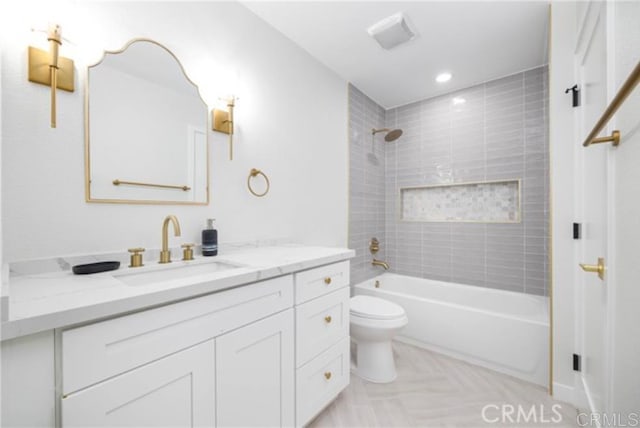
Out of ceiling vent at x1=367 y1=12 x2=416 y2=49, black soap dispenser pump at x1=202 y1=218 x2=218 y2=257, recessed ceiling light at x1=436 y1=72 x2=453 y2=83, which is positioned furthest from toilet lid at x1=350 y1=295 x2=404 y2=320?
recessed ceiling light at x1=436 y1=72 x2=453 y2=83

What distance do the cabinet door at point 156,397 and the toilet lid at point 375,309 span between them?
114cm

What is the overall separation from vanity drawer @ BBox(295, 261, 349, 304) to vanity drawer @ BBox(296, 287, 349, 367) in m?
0.03

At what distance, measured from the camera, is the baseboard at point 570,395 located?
59.8 inches

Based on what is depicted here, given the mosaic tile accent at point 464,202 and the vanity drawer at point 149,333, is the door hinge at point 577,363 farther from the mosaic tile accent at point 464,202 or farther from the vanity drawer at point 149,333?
the vanity drawer at point 149,333

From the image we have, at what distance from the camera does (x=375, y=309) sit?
1.86m

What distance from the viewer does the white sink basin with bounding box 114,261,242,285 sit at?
1061 millimetres

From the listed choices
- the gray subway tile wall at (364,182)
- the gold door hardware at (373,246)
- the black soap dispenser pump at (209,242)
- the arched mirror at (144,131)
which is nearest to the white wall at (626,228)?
the black soap dispenser pump at (209,242)

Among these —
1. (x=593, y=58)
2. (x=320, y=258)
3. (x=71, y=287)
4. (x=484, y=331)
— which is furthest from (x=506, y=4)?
(x=71, y=287)

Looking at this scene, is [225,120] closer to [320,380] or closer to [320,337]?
[320,337]

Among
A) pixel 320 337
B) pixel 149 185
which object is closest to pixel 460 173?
pixel 320 337

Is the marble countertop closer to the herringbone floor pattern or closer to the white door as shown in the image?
the herringbone floor pattern

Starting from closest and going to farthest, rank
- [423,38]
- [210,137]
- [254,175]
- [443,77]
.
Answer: [210,137]
[254,175]
[423,38]
[443,77]

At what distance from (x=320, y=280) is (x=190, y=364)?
682 mm

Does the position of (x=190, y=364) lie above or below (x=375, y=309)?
above
